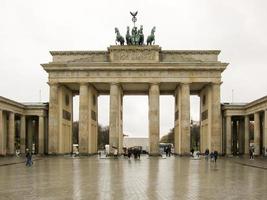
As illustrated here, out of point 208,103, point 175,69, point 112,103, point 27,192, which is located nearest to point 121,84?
point 112,103

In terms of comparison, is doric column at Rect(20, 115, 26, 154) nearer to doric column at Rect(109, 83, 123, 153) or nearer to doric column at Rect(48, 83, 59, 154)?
doric column at Rect(48, 83, 59, 154)

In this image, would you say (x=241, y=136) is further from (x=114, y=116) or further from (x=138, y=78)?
(x=114, y=116)

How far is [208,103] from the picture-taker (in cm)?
7481

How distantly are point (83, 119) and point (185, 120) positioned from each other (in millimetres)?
15315

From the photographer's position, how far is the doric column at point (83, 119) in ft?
238

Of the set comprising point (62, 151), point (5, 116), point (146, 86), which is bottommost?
point (62, 151)

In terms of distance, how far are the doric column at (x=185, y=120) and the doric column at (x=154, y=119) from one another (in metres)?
3.62

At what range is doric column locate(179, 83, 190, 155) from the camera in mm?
71500

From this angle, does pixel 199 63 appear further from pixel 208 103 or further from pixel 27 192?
pixel 27 192

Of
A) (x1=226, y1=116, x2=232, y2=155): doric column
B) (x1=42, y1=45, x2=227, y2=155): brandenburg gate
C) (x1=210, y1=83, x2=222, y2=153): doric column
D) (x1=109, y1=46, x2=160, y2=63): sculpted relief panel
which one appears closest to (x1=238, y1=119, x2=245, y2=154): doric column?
(x1=226, y1=116, x2=232, y2=155): doric column

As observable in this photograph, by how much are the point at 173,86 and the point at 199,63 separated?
839cm

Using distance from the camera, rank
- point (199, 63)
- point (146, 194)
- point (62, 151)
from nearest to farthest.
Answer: point (146, 194) < point (199, 63) < point (62, 151)

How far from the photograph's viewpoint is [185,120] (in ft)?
236

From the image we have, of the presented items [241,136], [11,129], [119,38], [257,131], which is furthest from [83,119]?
[241,136]
